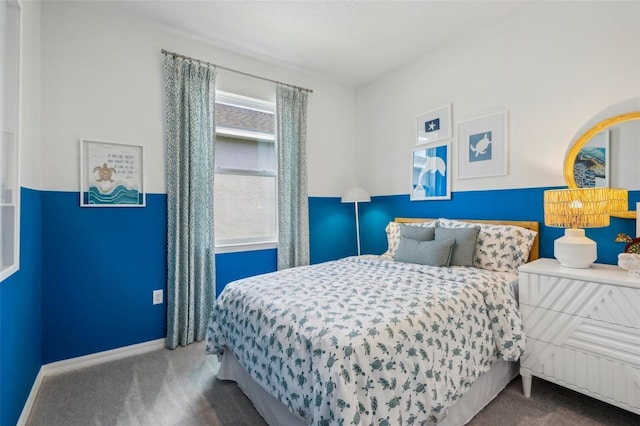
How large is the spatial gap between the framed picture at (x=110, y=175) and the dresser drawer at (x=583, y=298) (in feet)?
9.58

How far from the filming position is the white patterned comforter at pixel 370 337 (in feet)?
3.74

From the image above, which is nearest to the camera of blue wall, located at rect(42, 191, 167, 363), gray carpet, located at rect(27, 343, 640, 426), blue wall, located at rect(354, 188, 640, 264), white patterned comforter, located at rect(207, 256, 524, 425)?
white patterned comforter, located at rect(207, 256, 524, 425)

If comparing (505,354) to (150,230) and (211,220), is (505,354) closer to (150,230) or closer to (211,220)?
(211,220)

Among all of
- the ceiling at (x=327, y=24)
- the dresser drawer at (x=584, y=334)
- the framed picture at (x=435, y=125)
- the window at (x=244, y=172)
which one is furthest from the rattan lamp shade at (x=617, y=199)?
the window at (x=244, y=172)

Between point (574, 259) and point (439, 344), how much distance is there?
1.11m

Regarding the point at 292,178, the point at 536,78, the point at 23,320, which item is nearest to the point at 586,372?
the point at 536,78

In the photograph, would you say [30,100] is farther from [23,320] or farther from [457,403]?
[457,403]

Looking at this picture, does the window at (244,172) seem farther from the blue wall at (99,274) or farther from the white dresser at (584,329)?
the white dresser at (584,329)

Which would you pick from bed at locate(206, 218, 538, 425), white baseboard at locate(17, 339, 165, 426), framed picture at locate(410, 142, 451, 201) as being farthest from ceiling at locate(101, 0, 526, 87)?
white baseboard at locate(17, 339, 165, 426)

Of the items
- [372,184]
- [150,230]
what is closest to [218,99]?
[150,230]

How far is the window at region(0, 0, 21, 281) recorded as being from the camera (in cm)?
137

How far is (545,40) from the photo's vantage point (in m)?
2.25

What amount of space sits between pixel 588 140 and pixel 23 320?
3.70 metres

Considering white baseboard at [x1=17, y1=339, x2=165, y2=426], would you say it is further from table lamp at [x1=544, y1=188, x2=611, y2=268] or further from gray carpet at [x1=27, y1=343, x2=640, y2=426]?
table lamp at [x1=544, y1=188, x2=611, y2=268]
